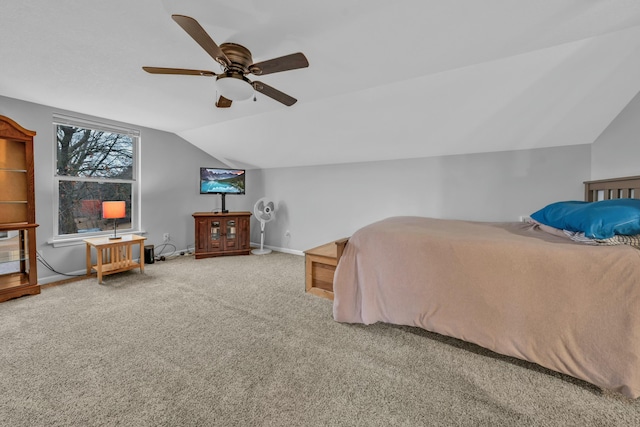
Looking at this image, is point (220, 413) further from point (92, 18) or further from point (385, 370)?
point (92, 18)

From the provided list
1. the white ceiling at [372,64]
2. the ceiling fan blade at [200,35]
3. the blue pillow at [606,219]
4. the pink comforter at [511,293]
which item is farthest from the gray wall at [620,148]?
the ceiling fan blade at [200,35]

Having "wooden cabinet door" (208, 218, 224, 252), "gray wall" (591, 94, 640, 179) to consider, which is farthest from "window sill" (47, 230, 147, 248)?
"gray wall" (591, 94, 640, 179)

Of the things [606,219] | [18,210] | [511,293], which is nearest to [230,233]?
[18,210]

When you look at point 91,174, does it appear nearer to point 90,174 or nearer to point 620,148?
point 90,174

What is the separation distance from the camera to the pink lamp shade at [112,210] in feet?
10.4

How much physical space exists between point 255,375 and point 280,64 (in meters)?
1.96

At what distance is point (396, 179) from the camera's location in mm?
3672

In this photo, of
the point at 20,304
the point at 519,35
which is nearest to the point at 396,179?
the point at 519,35

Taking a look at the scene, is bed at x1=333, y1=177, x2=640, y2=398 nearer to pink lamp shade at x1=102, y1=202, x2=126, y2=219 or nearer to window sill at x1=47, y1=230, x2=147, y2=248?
pink lamp shade at x1=102, y1=202, x2=126, y2=219

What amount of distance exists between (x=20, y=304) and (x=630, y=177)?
5.51 metres

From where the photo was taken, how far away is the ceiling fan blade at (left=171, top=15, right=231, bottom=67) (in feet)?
4.16

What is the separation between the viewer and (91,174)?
3.62 meters

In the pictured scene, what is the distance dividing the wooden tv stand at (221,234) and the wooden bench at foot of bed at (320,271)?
231cm

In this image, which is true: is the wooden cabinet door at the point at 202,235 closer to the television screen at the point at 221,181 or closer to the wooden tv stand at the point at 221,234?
the wooden tv stand at the point at 221,234
